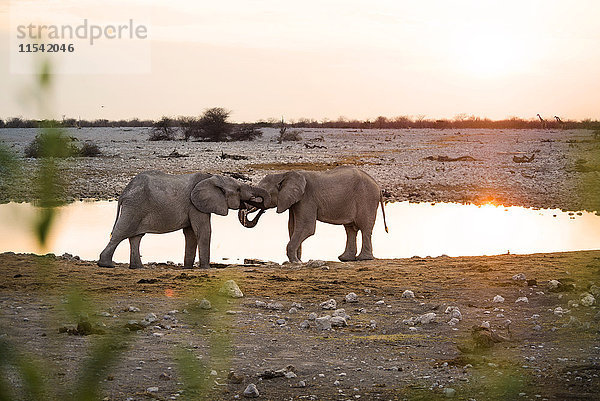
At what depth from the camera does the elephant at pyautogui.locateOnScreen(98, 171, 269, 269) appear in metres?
10.6

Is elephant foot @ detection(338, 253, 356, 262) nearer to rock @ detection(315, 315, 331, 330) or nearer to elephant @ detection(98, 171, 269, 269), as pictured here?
elephant @ detection(98, 171, 269, 269)

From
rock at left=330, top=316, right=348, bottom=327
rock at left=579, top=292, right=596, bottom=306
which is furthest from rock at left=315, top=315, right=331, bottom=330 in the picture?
rock at left=579, top=292, right=596, bottom=306

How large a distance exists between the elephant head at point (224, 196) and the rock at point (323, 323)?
4056 millimetres

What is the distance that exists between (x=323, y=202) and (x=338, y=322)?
17.1 feet

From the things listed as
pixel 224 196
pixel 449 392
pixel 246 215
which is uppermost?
pixel 224 196

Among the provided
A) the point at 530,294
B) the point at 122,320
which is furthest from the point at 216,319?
the point at 530,294

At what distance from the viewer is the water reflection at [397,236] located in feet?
43.9

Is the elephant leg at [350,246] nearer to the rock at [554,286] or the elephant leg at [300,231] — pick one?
the elephant leg at [300,231]

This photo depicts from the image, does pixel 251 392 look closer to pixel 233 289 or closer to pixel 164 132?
Result: pixel 233 289

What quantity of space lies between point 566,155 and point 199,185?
23.1m

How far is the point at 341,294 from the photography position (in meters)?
8.57

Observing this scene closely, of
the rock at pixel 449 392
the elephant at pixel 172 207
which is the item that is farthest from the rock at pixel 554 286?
the elephant at pixel 172 207

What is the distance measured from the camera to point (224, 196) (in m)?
11.3

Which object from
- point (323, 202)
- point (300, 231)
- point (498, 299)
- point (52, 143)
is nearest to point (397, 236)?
point (323, 202)
